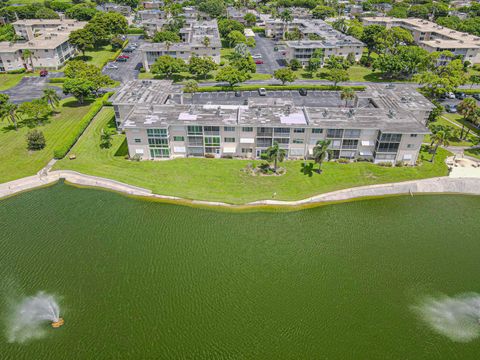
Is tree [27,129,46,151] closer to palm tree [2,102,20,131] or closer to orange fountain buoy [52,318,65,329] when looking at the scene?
palm tree [2,102,20,131]

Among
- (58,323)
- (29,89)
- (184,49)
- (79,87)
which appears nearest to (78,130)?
(79,87)

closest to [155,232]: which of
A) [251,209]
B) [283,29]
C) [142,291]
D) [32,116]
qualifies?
[142,291]

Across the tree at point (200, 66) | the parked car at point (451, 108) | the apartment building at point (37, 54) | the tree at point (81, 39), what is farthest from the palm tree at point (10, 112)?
the parked car at point (451, 108)

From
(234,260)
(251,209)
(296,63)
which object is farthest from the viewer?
(296,63)

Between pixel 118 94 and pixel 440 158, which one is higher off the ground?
pixel 118 94

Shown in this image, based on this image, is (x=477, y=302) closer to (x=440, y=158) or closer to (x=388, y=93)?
(x=440, y=158)

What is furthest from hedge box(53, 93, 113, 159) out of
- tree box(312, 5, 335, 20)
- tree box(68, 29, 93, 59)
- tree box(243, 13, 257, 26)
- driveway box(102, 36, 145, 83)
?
tree box(312, 5, 335, 20)
